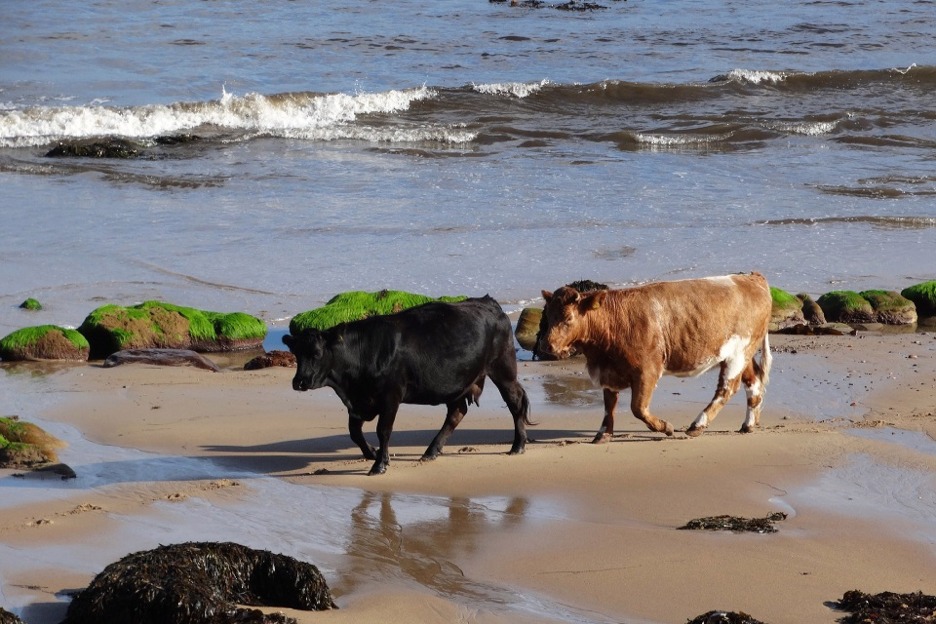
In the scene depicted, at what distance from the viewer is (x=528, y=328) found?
13055mm

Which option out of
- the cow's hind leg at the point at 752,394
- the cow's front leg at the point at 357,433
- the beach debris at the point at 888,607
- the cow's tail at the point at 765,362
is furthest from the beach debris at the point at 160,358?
the beach debris at the point at 888,607

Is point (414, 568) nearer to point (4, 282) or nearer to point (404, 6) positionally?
point (4, 282)

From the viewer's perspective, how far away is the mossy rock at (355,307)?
42.8ft

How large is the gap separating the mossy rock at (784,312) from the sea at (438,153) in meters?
1.42

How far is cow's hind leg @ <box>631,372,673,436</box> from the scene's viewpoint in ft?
32.3

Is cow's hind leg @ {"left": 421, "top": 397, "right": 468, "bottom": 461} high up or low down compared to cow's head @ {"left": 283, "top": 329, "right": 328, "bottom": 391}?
down

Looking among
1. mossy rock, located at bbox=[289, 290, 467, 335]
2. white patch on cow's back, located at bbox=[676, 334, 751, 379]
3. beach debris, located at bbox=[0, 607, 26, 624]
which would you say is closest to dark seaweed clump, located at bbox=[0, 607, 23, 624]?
beach debris, located at bbox=[0, 607, 26, 624]

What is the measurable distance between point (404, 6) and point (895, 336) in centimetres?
3469

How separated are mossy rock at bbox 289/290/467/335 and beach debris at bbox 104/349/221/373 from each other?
45.0 inches

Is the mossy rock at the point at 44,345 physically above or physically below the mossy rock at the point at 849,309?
below

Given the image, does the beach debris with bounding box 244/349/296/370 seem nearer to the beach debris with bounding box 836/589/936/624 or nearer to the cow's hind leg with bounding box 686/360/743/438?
the cow's hind leg with bounding box 686/360/743/438

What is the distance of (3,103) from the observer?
1162 inches

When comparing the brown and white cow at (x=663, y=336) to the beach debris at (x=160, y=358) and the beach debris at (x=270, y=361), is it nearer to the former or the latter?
the beach debris at (x=270, y=361)

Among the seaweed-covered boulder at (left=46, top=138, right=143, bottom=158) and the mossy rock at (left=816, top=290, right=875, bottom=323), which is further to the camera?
the seaweed-covered boulder at (left=46, top=138, right=143, bottom=158)
